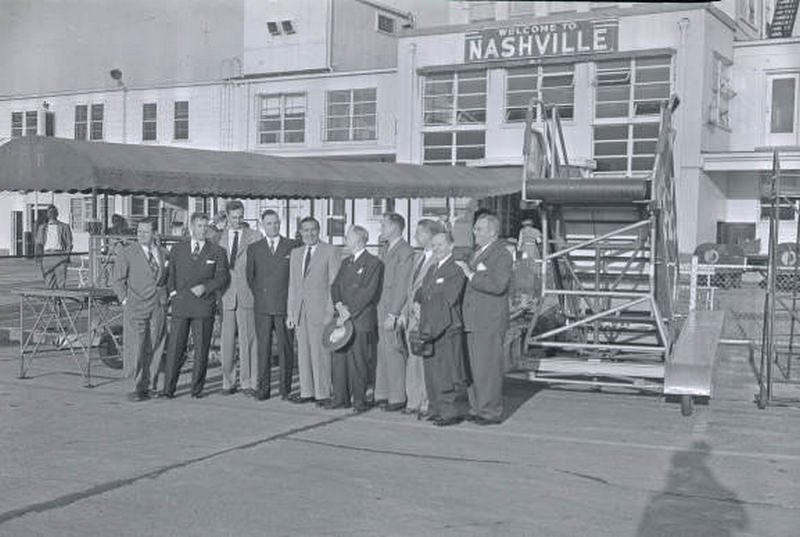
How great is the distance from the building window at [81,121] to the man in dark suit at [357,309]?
38487 mm

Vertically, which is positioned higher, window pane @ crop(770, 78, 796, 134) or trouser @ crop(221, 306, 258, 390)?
window pane @ crop(770, 78, 796, 134)

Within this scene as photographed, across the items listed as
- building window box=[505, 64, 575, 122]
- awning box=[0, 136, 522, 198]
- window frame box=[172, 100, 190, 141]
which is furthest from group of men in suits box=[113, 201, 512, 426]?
window frame box=[172, 100, 190, 141]

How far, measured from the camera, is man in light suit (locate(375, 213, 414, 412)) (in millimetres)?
9719

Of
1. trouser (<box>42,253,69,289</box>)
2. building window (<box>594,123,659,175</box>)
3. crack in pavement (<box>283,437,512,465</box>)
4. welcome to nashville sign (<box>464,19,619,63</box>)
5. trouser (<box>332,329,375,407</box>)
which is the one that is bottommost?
crack in pavement (<box>283,437,512,465</box>)

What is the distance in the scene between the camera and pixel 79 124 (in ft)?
149

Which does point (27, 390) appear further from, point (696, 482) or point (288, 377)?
point (696, 482)

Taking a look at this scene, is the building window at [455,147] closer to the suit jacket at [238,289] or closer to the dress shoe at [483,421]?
the suit jacket at [238,289]

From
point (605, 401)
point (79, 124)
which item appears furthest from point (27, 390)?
point (79, 124)

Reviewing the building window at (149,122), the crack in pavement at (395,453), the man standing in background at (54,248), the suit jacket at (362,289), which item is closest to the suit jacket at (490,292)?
the suit jacket at (362,289)

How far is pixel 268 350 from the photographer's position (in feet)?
34.4

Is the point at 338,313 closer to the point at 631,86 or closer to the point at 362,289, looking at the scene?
the point at 362,289

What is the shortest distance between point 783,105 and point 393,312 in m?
27.3

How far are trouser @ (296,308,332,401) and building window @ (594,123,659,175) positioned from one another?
23588 mm

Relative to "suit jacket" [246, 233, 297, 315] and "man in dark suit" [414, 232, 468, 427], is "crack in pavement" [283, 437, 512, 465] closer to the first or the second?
"man in dark suit" [414, 232, 468, 427]
